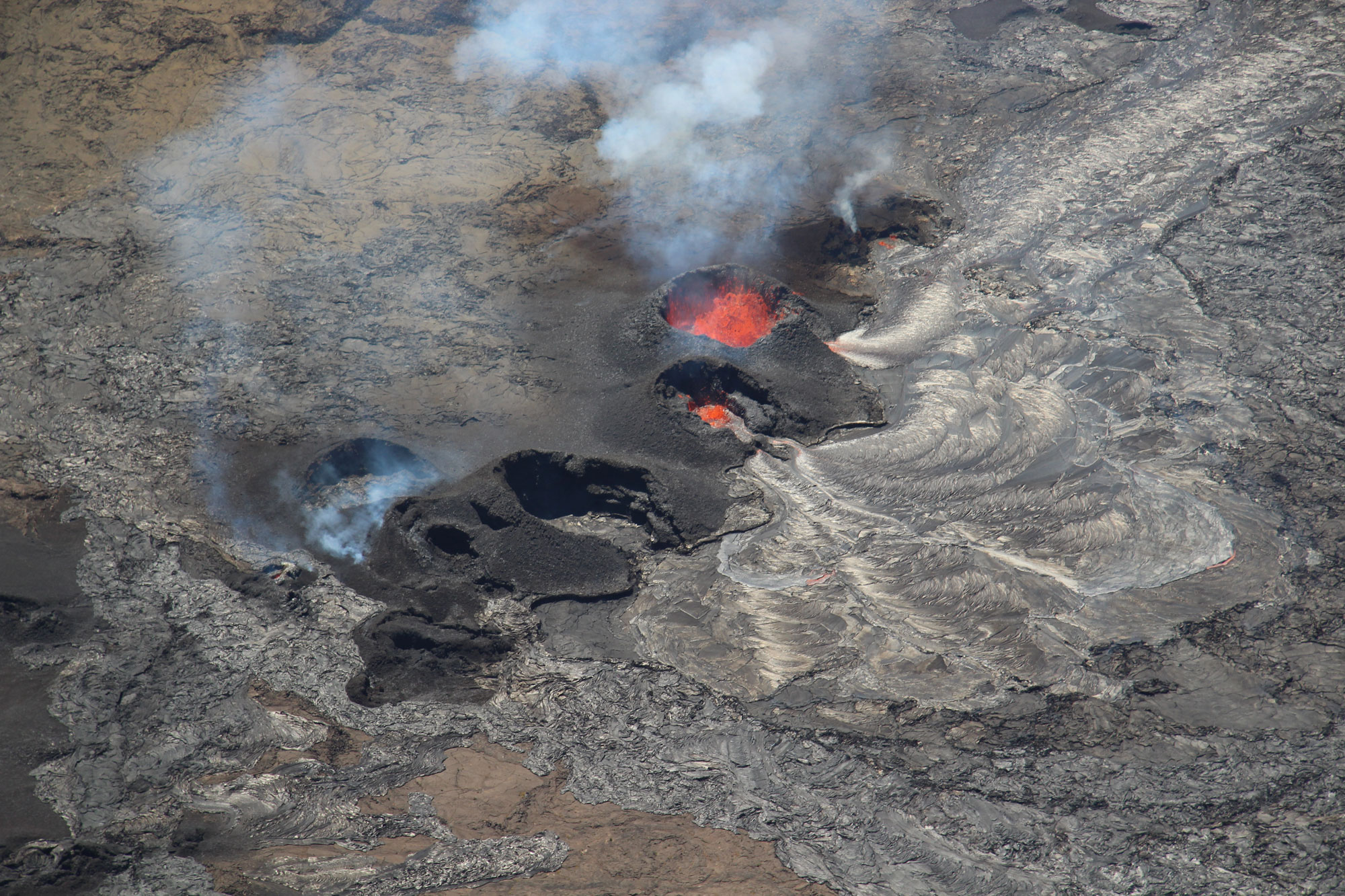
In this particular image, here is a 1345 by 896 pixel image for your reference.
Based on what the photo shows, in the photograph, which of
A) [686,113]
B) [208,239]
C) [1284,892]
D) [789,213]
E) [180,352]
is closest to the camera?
[1284,892]

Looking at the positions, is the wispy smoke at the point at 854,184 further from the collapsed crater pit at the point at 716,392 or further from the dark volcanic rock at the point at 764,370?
the collapsed crater pit at the point at 716,392

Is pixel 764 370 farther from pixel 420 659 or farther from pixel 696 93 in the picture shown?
pixel 696 93

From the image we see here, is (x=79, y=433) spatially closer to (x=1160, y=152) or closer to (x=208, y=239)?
(x=208, y=239)

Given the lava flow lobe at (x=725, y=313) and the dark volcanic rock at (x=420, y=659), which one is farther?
the lava flow lobe at (x=725, y=313)

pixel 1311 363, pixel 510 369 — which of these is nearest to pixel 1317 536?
pixel 1311 363

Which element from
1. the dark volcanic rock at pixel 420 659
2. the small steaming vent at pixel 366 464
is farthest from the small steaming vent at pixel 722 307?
the dark volcanic rock at pixel 420 659

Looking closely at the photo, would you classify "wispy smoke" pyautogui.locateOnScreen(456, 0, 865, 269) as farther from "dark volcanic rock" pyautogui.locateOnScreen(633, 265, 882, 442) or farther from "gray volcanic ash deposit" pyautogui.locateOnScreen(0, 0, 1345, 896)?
"dark volcanic rock" pyautogui.locateOnScreen(633, 265, 882, 442)
